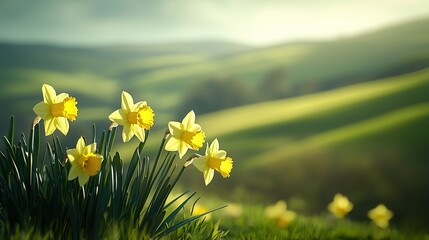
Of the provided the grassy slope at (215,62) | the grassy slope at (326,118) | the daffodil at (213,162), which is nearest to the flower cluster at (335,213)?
the daffodil at (213,162)

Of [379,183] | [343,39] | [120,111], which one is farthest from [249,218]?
[343,39]

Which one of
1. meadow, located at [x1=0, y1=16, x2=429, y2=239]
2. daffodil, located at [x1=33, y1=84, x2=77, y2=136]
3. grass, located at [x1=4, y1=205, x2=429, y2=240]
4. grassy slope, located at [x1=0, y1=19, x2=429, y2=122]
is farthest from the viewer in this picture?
grassy slope, located at [x1=0, y1=19, x2=429, y2=122]

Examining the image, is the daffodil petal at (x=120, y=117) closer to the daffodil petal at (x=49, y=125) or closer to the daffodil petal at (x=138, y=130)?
the daffodil petal at (x=138, y=130)

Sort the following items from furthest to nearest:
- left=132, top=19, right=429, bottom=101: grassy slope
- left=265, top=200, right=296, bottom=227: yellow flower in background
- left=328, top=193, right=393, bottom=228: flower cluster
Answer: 1. left=132, top=19, right=429, bottom=101: grassy slope
2. left=328, top=193, right=393, bottom=228: flower cluster
3. left=265, top=200, right=296, bottom=227: yellow flower in background

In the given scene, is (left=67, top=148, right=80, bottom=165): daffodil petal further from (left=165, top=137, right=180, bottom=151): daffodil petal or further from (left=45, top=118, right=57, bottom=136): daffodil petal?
(left=165, top=137, right=180, bottom=151): daffodil petal

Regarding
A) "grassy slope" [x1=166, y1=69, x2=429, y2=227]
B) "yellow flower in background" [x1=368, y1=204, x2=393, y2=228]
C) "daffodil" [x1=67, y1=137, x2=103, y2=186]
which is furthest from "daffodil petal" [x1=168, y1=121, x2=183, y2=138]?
"grassy slope" [x1=166, y1=69, x2=429, y2=227]

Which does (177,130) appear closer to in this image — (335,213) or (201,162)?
(201,162)

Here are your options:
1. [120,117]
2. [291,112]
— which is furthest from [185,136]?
[291,112]
